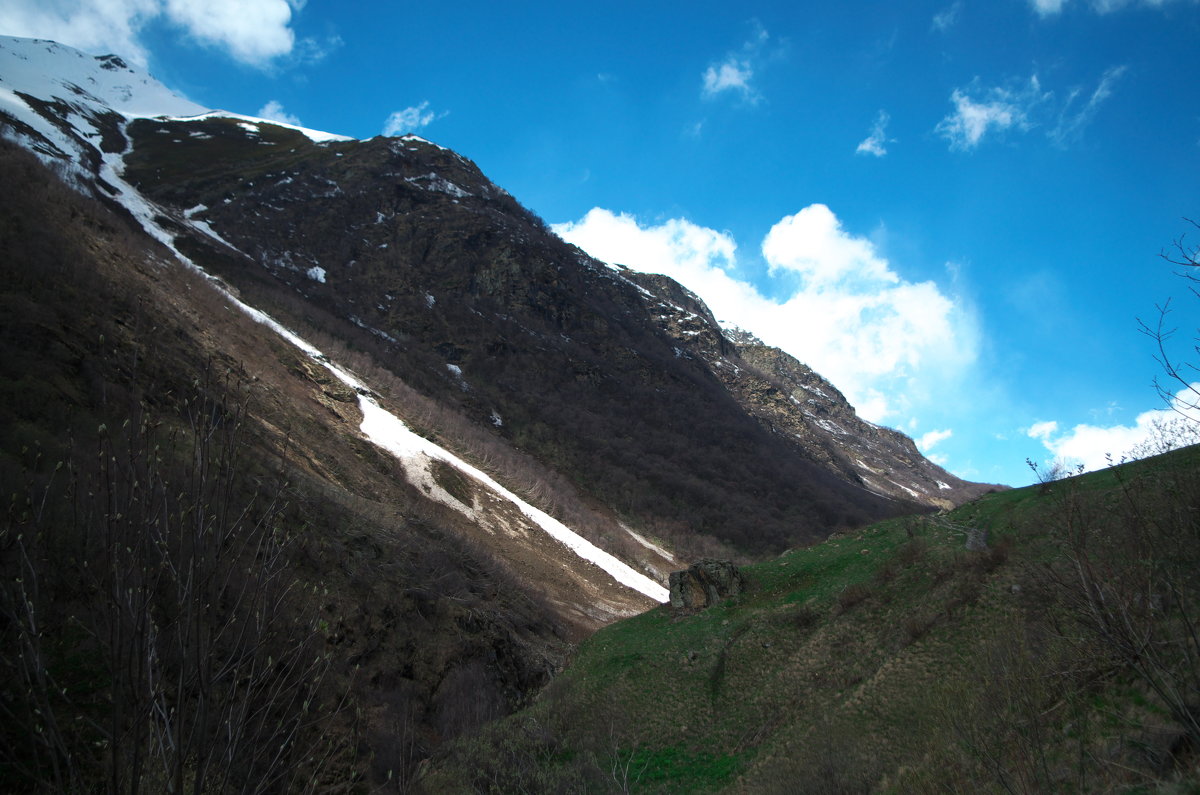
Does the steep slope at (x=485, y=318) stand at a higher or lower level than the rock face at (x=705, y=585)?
higher

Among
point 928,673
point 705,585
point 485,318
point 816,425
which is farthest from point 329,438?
point 816,425

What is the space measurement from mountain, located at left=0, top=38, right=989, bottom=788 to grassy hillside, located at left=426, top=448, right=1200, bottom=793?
3.99 m

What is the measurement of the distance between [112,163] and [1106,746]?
425 ft

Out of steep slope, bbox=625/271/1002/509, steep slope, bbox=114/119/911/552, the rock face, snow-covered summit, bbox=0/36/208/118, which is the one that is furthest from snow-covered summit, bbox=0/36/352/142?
the rock face

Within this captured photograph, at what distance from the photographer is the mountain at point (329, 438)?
10.9ft

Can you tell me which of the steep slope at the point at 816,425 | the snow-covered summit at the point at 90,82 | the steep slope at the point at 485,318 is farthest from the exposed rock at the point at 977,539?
the snow-covered summit at the point at 90,82

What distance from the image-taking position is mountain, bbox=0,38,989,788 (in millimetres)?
3309

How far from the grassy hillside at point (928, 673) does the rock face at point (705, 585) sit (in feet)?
2.46

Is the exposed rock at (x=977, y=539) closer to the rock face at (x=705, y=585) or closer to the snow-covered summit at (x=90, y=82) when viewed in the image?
the rock face at (x=705, y=585)

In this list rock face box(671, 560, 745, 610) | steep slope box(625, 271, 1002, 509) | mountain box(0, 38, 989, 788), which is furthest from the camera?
steep slope box(625, 271, 1002, 509)

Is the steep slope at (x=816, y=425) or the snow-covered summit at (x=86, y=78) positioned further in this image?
the steep slope at (x=816, y=425)

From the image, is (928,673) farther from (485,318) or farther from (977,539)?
(485,318)

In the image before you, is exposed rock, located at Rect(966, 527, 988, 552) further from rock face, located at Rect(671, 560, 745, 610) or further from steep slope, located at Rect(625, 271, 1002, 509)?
steep slope, located at Rect(625, 271, 1002, 509)

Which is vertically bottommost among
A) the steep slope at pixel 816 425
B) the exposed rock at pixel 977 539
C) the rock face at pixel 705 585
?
the rock face at pixel 705 585
